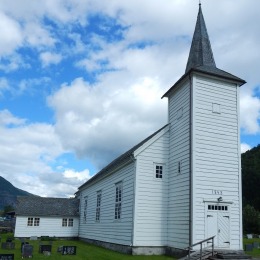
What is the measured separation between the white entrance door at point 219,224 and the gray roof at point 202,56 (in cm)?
763

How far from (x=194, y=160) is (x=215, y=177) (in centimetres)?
156

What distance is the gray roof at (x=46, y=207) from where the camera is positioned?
130 feet

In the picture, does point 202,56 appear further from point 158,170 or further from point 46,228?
point 46,228

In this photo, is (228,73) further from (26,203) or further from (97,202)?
(26,203)

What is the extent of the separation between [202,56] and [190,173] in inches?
318

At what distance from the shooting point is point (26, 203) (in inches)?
1622

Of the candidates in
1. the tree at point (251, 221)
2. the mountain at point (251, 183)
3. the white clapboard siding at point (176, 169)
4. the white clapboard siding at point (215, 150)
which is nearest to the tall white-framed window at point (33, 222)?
the white clapboard siding at point (176, 169)

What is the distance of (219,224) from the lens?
1928 centimetres

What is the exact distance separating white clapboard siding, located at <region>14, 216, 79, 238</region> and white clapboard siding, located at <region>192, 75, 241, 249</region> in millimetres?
23995

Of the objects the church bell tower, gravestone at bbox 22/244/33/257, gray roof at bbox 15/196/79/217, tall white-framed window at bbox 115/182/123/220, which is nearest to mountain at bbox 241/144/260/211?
gray roof at bbox 15/196/79/217

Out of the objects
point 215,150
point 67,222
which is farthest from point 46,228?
point 215,150

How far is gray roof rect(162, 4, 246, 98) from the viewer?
21.6m

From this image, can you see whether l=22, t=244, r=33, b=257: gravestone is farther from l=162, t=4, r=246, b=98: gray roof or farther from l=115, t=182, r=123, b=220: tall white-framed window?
l=162, t=4, r=246, b=98: gray roof

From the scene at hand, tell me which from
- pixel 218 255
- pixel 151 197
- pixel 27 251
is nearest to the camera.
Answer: pixel 218 255
